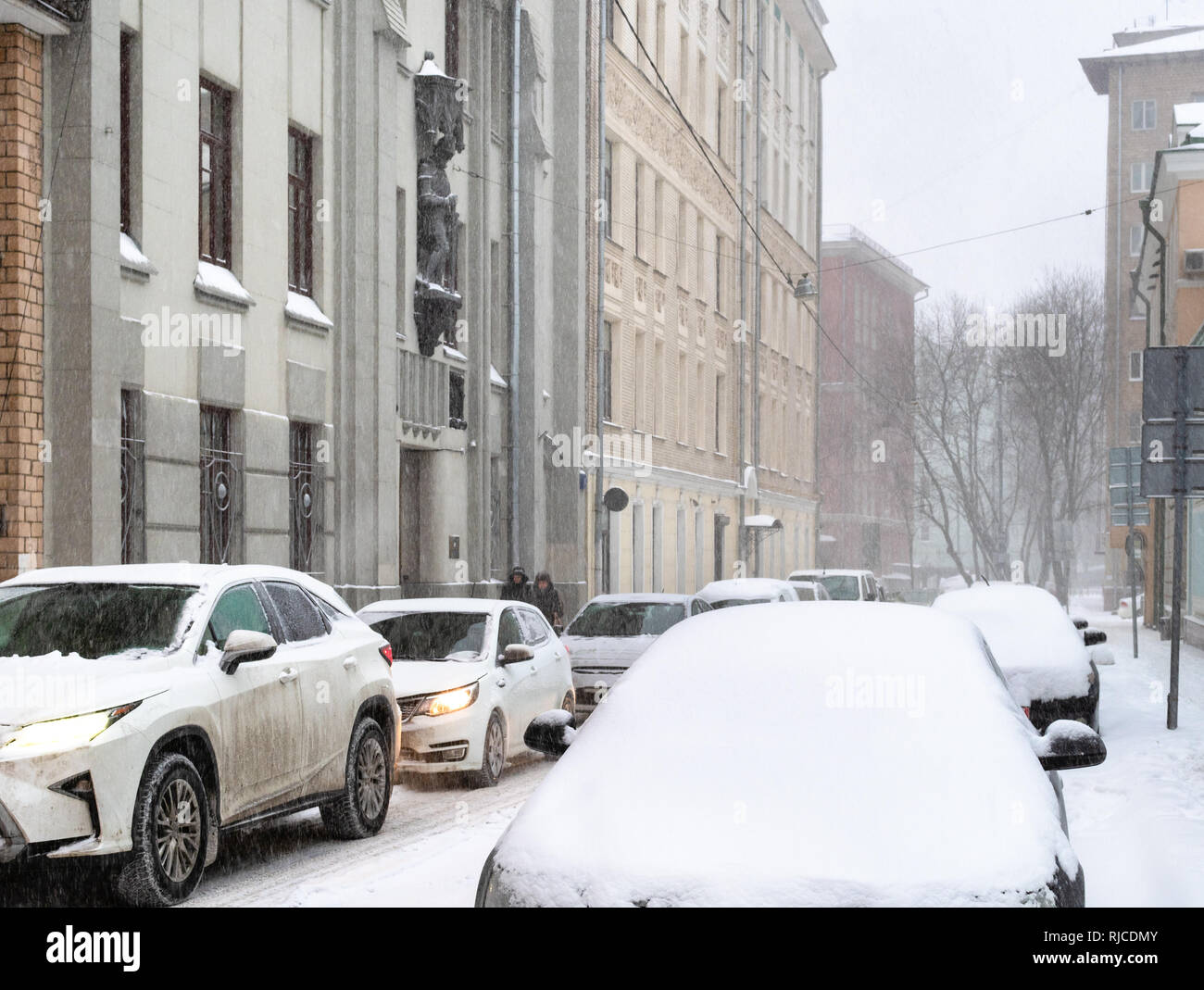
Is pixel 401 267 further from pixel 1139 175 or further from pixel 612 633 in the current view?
pixel 1139 175

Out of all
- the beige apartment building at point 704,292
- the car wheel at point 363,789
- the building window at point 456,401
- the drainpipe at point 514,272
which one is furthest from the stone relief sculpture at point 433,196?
the car wheel at point 363,789

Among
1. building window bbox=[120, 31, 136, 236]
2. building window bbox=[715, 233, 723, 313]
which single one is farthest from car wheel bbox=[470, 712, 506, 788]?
building window bbox=[715, 233, 723, 313]

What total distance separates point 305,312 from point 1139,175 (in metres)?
64.9

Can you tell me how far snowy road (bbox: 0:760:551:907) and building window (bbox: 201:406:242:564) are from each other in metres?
6.25

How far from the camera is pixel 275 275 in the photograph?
19.0 metres

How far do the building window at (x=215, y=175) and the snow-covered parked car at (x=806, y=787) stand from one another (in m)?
13.3

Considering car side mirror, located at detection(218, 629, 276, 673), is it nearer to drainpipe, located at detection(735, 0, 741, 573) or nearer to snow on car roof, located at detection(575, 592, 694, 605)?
snow on car roof, located at detection(575, 592, 694, 605)

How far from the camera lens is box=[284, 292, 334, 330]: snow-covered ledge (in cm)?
1933

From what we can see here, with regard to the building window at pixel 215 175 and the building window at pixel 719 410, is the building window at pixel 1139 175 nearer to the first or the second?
the building window at pixel 719 410

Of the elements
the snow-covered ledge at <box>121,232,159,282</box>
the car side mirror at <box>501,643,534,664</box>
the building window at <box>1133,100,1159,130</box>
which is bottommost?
the car side mirror at <box>501,643,534,664</box>

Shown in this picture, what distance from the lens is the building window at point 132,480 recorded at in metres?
15.6

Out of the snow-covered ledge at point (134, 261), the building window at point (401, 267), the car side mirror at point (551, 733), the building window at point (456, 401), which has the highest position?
the building window at point (401, 267)
